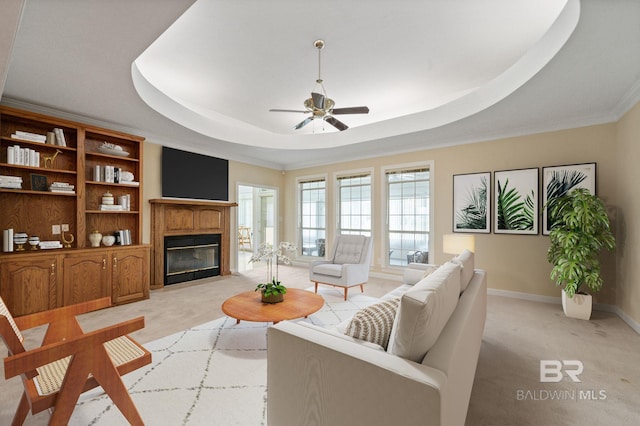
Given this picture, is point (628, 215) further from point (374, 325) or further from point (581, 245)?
point (374, 325)

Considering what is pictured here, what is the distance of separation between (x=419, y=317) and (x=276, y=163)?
250 inches

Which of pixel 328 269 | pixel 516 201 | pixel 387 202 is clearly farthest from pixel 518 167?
pixel 328 269

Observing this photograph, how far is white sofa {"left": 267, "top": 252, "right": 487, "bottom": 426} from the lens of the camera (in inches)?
39.9

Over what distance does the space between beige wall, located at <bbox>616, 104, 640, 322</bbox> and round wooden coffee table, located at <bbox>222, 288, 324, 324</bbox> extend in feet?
11.8

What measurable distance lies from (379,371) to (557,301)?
435cm

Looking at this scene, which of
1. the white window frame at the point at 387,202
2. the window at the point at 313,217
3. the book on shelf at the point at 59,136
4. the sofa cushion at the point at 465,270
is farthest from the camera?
the window at the point at 313,217

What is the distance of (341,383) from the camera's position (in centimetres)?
118

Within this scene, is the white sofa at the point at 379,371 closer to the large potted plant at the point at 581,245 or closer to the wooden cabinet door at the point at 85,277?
the large potted plant at the point at 581,245

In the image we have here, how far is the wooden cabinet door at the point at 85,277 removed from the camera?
346 cm

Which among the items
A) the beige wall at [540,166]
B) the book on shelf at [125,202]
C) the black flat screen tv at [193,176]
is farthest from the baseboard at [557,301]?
the book on shelf at [125,202]

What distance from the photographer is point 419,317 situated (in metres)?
1.12

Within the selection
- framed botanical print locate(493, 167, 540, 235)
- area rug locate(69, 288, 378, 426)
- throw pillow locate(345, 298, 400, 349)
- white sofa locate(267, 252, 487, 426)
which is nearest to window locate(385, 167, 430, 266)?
framed botanical print locate(493, 167, 540, 235)

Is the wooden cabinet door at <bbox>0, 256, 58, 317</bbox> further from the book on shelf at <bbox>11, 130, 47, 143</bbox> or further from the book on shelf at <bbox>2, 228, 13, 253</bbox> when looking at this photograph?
the book on shelf at <bbox>11, 130, 47, 143</bbox>

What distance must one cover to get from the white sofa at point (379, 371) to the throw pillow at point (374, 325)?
6cm
